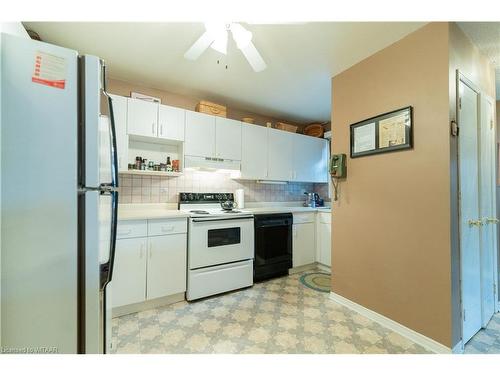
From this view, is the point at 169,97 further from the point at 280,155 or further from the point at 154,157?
the point at 280,155

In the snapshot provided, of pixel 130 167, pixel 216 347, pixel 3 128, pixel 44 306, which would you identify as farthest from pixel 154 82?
pixel 216 347

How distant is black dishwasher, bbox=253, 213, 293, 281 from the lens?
2.77 metres

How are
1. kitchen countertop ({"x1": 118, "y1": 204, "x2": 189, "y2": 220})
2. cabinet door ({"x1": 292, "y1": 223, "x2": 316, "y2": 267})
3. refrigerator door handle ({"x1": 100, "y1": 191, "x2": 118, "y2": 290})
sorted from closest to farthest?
1. refrigerator door handle ({"x1": 100, "y1": 191, "x2": 118, "y2": 290})
2. kitchen countertop ({"x1": 118, "y1": 204, "x2": 189, "y2": 220})
3. cabinet door ({"x1": 292, "y1": 223, "x2": 316, "y2": 267})

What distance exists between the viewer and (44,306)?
763 mm

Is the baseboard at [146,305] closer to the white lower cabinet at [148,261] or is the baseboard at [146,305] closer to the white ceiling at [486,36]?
the white lower cabinet at [148,261]

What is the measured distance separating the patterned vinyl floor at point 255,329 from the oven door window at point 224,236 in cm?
57

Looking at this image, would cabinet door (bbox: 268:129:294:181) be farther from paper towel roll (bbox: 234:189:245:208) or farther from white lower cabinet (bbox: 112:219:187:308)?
white lower cabinet (bbox: 112:219:187:308)

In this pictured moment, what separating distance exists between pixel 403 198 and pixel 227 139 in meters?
2.10

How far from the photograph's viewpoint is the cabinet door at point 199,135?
2725mm

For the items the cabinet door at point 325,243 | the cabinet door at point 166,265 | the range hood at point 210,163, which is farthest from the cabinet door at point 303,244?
the cabinet door at point 166,265

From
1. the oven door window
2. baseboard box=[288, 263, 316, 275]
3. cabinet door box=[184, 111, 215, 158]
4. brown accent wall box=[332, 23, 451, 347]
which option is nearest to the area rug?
baseboard box=[288, 263, 316, 275]

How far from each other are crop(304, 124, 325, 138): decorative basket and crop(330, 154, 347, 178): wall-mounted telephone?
6.01ft

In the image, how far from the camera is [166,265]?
7.23 feet
